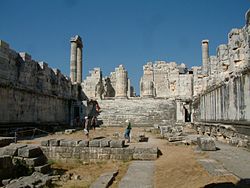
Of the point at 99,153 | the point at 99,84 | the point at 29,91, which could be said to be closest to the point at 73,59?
the point at 99,84

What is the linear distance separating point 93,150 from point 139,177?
424 centimetres

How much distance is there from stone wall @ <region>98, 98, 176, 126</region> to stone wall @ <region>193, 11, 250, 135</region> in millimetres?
12656

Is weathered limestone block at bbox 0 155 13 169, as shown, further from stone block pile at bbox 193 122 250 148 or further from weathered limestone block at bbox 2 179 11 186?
stone block pile at bbox 193 122 250 148

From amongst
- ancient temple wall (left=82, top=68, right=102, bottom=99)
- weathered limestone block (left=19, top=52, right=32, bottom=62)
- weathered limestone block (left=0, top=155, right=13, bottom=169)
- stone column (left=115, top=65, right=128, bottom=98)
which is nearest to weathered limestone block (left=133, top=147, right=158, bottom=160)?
weathered limestone block (left=0, top=155, right=13, bottom=169)

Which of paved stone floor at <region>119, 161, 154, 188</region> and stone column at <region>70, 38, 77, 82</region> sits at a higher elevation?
stone column at <region>70, 38, 77, 82</region>

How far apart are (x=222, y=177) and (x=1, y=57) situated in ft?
54.2

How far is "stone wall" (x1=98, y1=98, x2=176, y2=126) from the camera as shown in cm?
2972

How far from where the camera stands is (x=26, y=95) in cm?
2144

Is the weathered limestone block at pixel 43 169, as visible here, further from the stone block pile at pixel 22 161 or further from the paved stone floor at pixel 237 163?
the paved stone floor at pixel 237 163

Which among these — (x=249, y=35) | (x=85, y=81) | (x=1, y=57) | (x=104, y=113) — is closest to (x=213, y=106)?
(x=249, y=35)

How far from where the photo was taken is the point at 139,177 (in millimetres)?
7555

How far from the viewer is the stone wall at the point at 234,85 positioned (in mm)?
10977

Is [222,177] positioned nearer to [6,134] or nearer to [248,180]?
[248,180]

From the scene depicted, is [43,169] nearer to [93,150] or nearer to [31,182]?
[31,182]
